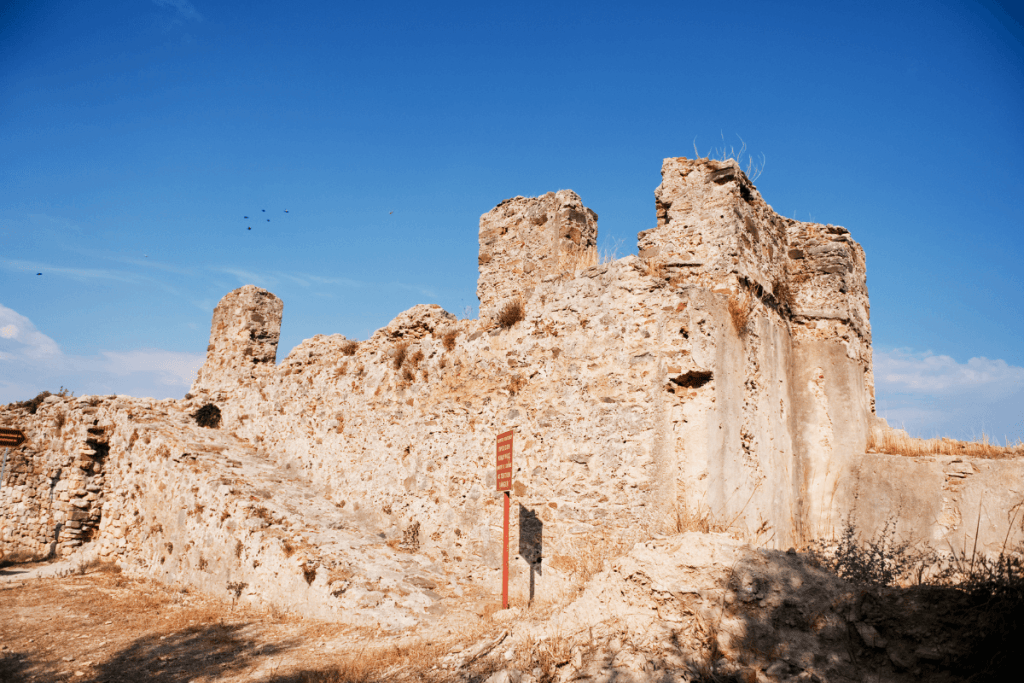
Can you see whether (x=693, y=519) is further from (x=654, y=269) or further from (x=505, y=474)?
(x=654, y=269)

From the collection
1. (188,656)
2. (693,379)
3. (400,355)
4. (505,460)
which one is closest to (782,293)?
(693,379)

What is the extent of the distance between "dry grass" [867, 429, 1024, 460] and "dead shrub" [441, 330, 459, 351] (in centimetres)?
625

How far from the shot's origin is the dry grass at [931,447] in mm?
7617

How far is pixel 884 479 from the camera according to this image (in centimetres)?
806

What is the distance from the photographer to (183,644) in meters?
6.71

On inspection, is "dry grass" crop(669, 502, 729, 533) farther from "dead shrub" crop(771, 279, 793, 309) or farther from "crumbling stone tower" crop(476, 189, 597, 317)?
"crumbling stone tower" crop(476, 189, 597, 317)

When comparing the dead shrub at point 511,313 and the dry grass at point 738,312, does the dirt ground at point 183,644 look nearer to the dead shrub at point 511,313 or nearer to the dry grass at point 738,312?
the dead shrub at point 511,313

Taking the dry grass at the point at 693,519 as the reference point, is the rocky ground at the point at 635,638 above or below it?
below

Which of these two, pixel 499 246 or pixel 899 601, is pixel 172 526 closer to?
pixel 499 246

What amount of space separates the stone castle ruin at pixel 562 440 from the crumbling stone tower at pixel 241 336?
2755mm

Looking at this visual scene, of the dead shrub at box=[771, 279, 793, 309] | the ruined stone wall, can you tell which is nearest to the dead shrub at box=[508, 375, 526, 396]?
the dead shrub at box=[771, 279, 793, 309]

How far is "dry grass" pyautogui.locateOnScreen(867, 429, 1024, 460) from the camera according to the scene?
7617 millimetres

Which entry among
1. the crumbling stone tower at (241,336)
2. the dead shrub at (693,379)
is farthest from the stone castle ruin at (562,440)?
the crumbling stone tower at (241,336)

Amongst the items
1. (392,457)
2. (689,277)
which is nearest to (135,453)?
(392,457)
